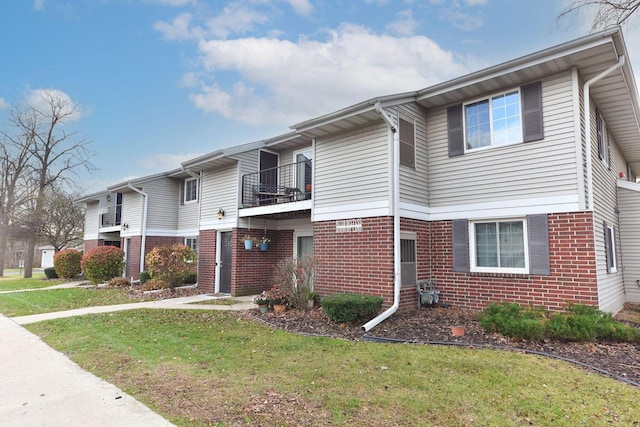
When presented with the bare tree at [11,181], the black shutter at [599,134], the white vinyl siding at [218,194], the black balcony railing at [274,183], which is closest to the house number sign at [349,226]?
the black balcony railing at [274,183]

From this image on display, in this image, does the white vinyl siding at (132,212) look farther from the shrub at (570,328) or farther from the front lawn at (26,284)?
the shrub at (570,328)

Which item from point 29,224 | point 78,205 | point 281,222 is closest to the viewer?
point 281,222

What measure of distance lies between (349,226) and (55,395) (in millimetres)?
6757

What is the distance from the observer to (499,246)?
27.7ft

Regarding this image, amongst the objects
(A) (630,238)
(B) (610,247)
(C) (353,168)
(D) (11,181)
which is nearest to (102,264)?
(C) (353,168)

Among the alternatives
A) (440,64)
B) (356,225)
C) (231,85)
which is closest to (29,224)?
(231,85)

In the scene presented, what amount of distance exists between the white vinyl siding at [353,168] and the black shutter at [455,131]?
1743mm

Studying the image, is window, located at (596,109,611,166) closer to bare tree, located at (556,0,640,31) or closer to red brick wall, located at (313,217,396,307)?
bare tree, located at (556,0,640,31)

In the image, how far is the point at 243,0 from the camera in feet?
42.2

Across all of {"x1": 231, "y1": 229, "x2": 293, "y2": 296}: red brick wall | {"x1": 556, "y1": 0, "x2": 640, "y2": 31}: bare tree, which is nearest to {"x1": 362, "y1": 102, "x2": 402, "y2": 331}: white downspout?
{"x1": 556, "y1": 0, "x2": 640, "y2": 31}: bare tree

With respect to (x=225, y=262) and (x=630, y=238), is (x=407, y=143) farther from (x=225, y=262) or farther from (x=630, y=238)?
(x=225, y=262)

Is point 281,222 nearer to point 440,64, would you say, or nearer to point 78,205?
point 440,64

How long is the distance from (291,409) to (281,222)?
34.7 ft

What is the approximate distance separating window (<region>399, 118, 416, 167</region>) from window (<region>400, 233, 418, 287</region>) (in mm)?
1865
